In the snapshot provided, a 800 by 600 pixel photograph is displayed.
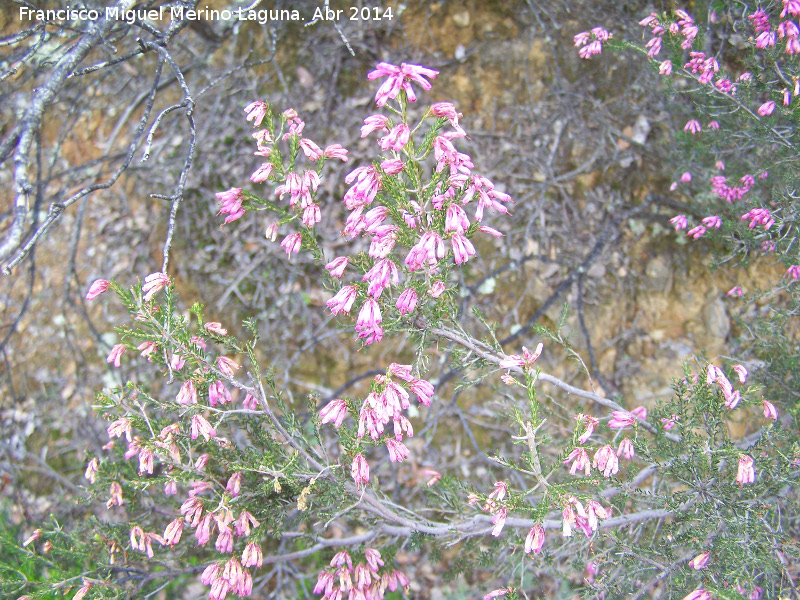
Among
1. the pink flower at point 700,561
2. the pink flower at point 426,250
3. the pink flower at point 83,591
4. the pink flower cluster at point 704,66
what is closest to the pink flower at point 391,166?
the pink flower at point 426,250

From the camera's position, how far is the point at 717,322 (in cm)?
319

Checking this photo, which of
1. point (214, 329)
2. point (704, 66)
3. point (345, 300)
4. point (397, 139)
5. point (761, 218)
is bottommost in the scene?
point (761, 218)

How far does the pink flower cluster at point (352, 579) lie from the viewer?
2.03 m

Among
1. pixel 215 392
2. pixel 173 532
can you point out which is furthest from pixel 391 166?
pixel 173 532

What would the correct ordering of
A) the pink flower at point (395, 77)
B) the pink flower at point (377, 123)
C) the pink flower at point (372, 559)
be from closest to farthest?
1. the pink flower at point (395, 77)
2. the pink flower at point (377, 123)
3. the pink flower at point (372, 559)

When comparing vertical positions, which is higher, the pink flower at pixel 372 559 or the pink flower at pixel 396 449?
the pink flower at pixel 396 449

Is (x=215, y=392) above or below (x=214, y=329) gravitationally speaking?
below

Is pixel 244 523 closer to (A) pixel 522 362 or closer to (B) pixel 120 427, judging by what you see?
(B) pixel 120 427

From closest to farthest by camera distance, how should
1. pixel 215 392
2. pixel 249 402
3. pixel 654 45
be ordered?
1. pixel 215 392
2. pixel 249 402
3. pixel 654 45

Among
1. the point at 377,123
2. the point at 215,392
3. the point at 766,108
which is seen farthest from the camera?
the point at 766,108

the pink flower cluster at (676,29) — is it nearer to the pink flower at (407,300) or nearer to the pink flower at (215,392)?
the pink flower at (407,300)

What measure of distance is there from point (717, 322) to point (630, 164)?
1.23 m

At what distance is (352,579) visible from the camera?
2.15 meters

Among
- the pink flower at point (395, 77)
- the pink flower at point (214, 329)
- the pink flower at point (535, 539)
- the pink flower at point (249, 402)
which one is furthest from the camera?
the pink flower at point (249, 402)
